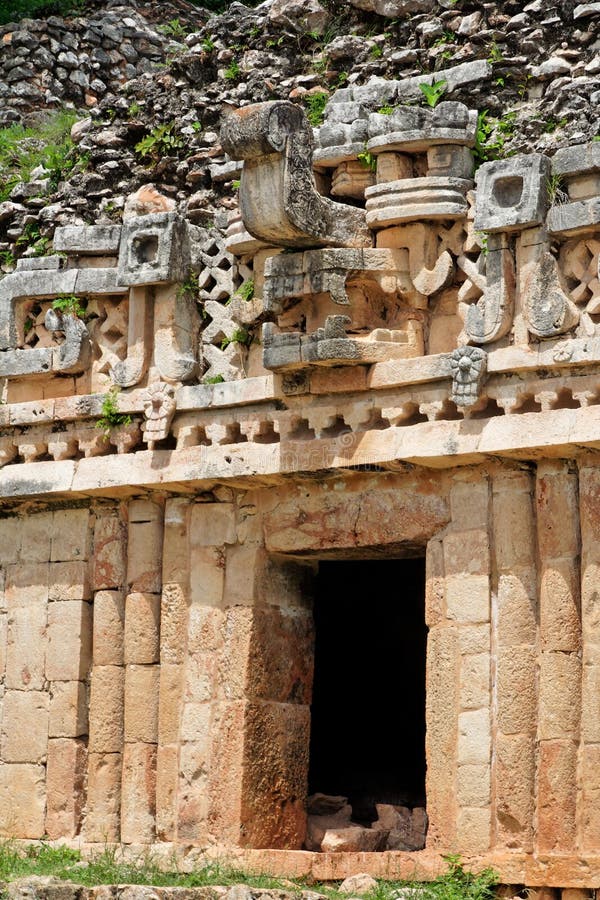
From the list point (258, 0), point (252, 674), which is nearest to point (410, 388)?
point (252, 674)

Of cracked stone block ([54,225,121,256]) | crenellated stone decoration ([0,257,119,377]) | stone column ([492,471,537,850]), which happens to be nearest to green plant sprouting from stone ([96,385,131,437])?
crenellated stone decoration ([0,257,119,377])

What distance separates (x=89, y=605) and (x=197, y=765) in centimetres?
146

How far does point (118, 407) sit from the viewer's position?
44.1ft

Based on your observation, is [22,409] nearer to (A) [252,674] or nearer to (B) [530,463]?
(A) [252,674]

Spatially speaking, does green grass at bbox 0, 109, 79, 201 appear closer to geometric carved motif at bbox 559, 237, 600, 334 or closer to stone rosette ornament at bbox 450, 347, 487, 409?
stone rosette ornament at bbox 450, 347, 487, 409

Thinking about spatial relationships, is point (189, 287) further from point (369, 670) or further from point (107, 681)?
point (369, 670)

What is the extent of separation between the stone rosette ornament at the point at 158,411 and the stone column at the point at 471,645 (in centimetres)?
211

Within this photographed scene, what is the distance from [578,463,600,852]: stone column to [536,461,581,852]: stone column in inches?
2.8

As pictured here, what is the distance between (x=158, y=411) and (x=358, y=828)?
10.2 ft

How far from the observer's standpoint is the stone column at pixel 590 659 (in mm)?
11398

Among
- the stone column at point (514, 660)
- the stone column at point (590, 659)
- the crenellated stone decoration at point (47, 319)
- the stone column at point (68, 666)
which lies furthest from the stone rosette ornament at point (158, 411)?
the stone column at point (590, 659)

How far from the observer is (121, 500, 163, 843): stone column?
42.9 ft

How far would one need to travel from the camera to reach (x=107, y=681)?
13.4m

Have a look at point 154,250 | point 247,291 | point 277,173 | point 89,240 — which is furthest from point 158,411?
point 277,173
